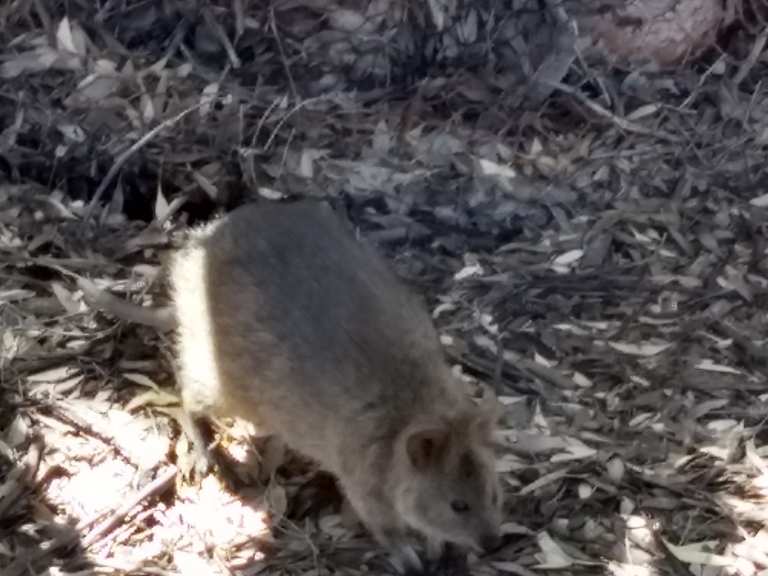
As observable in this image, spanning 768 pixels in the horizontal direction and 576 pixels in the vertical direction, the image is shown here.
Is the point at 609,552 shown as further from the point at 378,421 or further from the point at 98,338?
the point at 98,338

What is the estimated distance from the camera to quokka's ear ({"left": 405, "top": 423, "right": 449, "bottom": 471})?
420cm

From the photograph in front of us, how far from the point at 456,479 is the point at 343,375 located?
0.54m

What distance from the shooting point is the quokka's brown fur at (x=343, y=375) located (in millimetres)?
4312

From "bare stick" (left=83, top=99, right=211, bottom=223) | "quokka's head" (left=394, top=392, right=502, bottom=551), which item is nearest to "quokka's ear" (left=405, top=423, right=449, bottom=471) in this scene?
"quokka's head" (left=394, top=392, right=502, bottom=551)

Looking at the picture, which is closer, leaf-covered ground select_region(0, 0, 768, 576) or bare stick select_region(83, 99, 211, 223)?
leaf-covered ground select_region(0, 0, 768, 576)

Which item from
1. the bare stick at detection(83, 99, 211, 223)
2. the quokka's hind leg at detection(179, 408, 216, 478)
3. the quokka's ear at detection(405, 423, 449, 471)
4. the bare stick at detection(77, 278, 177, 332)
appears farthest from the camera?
the bare stick at detection(83, 99, 211, 223)

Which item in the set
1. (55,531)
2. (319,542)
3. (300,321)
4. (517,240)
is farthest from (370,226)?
(55,531)

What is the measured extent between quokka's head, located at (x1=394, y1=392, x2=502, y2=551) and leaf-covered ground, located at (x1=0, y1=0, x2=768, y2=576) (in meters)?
→ 0.28

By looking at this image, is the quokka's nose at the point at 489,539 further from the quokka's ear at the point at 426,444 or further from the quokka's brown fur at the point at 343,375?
the quokka's ear at the point at 426,444

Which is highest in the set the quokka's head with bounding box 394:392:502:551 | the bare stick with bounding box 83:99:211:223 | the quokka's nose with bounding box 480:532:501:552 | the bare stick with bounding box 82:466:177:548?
the bare stick with bounding box 83:99:211:223

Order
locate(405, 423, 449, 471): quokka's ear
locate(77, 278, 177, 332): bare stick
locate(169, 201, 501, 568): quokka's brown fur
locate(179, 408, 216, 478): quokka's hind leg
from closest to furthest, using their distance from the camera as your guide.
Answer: locate(405, 423, 449, 471): quokka's ear
locate(169, 201, 501, 568): quokka's brown fur
locate(179, 408, 216, 478): quokka's hind leg
locate(77, 278, 177, 332): bare stick

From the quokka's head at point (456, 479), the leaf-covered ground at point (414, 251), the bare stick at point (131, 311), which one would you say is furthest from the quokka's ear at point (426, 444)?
the bare stick at point (131, 311)

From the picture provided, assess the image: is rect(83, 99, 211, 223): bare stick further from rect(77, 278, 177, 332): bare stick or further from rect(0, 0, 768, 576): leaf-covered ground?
rect(77, 278, 177, 332): bare stick

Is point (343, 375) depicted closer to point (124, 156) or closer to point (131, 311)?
point (131, 311)
